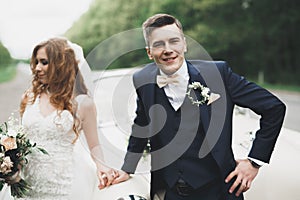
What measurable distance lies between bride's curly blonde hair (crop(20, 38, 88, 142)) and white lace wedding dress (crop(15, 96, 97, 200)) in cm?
5

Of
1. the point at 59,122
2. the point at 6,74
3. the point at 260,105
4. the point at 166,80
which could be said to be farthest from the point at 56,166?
the point at 6,74

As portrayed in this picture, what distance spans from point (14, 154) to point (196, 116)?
913mm

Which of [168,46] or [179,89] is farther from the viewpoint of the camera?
[179,89]

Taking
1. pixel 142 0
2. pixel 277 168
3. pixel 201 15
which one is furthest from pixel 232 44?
pixel 277 168

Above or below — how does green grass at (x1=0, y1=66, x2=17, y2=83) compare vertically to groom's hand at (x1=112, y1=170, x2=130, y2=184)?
below

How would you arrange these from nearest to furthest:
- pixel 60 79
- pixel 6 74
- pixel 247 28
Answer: pixel 60 79 → pixel 6 74 → pixel 247 28

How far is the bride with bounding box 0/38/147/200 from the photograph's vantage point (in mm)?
2201

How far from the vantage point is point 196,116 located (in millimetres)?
1838

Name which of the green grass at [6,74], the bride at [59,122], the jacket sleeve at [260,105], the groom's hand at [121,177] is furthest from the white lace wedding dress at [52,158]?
the green grass at [6,74]

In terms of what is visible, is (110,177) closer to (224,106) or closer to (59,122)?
(59,122)

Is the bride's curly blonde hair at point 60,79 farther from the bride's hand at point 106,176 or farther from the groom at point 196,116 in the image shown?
the groom at point 196,116

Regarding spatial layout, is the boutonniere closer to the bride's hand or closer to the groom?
the groom

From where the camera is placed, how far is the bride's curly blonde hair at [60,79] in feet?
7.13

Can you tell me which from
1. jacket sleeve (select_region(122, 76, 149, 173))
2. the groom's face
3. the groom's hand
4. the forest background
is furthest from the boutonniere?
the forest background
